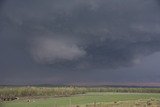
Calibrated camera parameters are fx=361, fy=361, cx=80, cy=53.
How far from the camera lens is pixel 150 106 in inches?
2404

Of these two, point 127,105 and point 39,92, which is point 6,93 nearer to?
point 39,92

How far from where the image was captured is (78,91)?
12638 centimetres

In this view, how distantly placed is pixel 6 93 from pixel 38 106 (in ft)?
158

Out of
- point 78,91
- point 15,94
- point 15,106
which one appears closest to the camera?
point 15,106

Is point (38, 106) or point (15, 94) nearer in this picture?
point (38, 106)

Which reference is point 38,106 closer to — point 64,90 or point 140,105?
point 140,105

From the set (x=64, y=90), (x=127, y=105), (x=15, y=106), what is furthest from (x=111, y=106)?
(x=64, y=90)

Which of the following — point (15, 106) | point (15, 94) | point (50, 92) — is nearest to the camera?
point (15, 106)

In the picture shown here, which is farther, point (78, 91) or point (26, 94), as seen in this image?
point (78, 91)

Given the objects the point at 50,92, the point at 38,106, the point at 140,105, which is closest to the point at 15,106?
the point at 38,106

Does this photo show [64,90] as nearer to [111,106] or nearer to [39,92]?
[39,92]

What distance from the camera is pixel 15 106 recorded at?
60906 millimetres

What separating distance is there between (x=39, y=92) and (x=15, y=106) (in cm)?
5072

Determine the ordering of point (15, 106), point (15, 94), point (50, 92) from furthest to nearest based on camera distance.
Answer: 1. point (50, 92)
2. point (15, 94)
3. point (15, 106)
